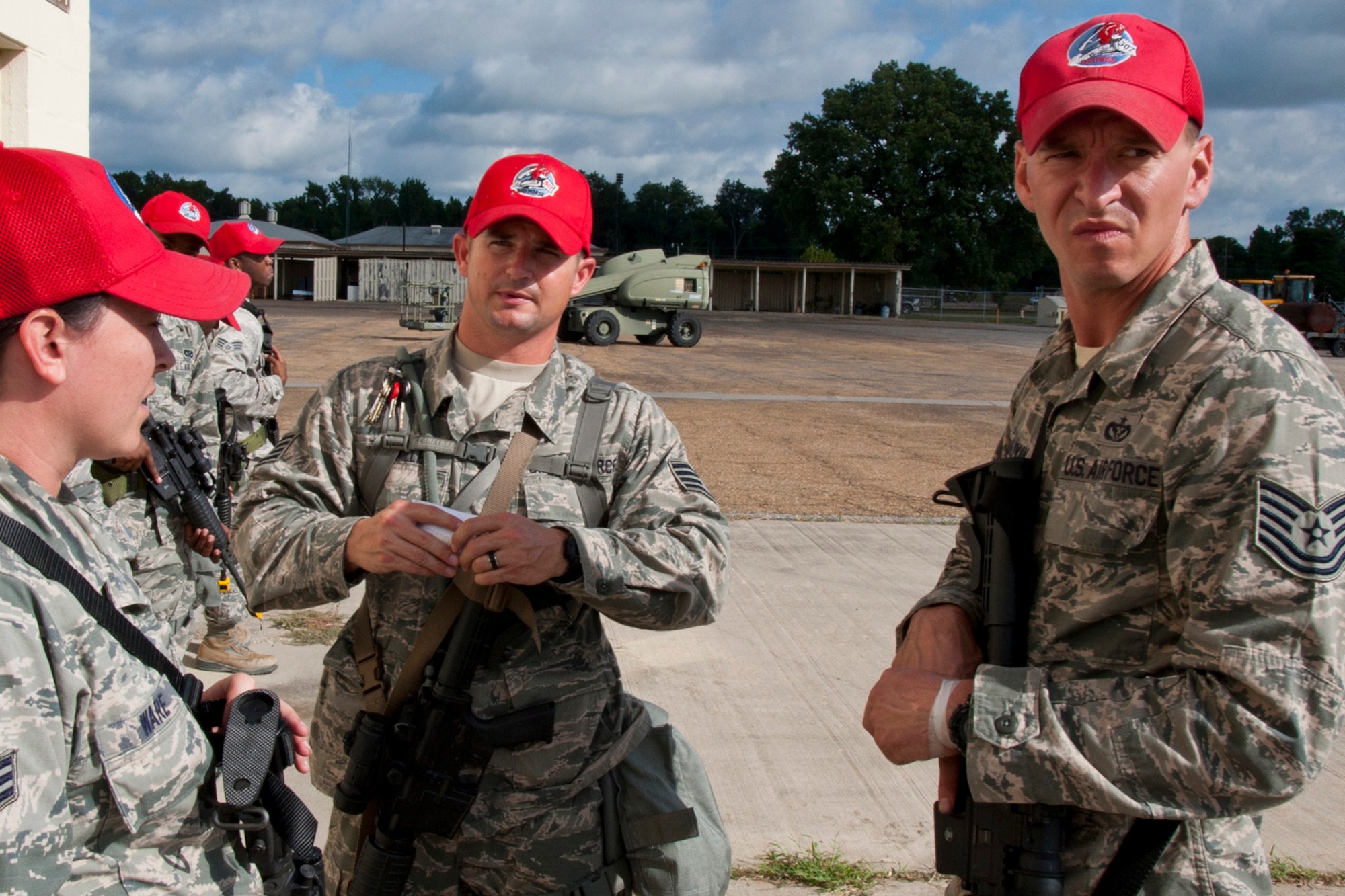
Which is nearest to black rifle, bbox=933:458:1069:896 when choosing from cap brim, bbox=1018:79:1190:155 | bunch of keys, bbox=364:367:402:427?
cap brim, bbox=1018:79:1190:155

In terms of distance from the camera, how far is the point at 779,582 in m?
5.70

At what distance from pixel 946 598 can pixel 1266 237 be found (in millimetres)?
117144

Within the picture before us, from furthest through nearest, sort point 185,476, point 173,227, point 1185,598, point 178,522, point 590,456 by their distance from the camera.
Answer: point 173,227 < point 178,522 < point 185,476 < point 590,456 < point 1185,598

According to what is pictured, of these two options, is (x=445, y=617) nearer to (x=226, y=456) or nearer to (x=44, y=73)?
(x=226, y=456)

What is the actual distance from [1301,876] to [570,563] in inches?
96.2

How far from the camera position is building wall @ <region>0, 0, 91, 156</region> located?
660 centimetres

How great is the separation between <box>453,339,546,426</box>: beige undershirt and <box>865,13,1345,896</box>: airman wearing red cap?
1024 mm

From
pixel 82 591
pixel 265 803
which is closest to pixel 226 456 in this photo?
pixel 265 803

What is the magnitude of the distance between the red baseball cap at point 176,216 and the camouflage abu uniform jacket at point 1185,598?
497 centimetres

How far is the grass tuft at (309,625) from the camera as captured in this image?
193 inches

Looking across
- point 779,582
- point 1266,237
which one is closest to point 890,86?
point 1266,237

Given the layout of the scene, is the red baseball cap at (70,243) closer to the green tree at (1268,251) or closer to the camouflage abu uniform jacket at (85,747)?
the camouflage abu uniform jacket at (85,747)

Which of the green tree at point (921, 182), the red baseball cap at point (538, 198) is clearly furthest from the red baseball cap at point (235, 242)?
the green tree at point (921, 182)

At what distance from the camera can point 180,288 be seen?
156 centimetres
